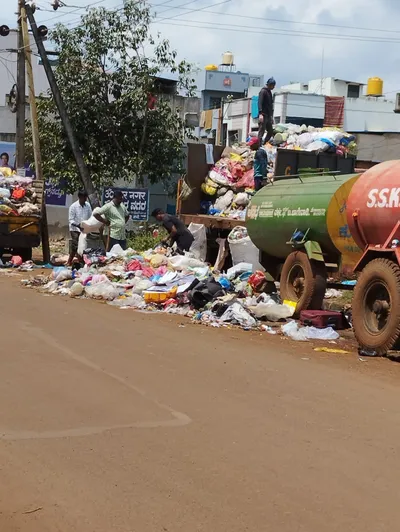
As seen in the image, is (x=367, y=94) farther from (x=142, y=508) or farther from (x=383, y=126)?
(x=142, y=508)

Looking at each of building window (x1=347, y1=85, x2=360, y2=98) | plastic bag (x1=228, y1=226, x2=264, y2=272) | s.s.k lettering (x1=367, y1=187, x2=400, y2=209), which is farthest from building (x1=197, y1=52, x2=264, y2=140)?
s.s.k lettering (x1=367, y1=187, x2=400, y2=209)

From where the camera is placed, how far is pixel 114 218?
15430mm

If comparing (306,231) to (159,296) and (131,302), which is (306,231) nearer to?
(159,296)

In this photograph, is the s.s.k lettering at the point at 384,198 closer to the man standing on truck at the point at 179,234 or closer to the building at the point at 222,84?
the man standing on truck at the point at 179,234

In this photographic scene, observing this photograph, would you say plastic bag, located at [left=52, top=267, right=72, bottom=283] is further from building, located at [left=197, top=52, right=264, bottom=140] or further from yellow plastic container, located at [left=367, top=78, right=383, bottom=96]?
building, located at [left=197, top=52, right=264, bottom=140]

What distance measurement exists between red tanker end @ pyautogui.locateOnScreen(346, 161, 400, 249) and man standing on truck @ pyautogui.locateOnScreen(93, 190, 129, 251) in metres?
6.30

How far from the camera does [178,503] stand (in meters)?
4.12

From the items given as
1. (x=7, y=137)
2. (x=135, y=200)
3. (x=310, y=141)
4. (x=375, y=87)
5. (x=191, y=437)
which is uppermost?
(x=375, y=87)

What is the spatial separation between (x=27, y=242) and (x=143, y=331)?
28.7 feet

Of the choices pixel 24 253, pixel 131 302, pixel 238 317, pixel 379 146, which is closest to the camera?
pixel 238 317

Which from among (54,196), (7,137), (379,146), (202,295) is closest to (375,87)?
(379,146)

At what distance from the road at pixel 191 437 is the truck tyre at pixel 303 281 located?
101 inches

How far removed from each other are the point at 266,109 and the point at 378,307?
931cm

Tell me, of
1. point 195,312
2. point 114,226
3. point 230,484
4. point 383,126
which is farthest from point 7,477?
point 383,126
